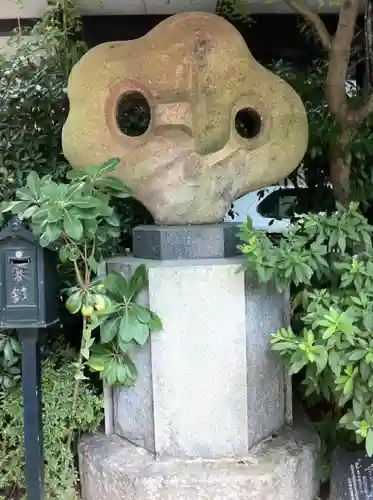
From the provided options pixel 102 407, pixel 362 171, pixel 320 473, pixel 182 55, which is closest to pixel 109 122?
pixel 182 55

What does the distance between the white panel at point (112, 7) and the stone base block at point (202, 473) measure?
136 inches

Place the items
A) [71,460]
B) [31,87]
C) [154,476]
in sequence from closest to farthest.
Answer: [154,476], [71,460], [31,87]

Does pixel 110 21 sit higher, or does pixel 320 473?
pixel 110 21

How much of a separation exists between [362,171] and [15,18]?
3278 mm

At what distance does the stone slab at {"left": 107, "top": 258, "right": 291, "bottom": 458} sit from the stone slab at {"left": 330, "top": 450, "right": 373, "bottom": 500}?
15.7 inches

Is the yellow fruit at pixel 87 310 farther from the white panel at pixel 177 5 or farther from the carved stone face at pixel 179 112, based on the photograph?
the white panel at pixel 177 5

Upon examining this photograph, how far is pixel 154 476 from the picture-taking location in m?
2.36

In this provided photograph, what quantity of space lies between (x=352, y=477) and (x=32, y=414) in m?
1.41

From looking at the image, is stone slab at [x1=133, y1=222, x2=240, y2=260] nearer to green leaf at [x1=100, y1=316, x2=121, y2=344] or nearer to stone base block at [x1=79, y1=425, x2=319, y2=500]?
green leaf at [x1=100, y1=316, x2=121, y2=344]

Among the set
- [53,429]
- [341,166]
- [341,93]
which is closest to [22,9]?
[341,93]

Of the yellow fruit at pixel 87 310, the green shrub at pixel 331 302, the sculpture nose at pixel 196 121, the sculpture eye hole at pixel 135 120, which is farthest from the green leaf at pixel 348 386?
the sculpture eye hole at pixel 135 120

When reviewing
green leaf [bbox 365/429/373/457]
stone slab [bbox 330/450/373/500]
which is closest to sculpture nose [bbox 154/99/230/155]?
green leaf [bbox 365/429/373/457]

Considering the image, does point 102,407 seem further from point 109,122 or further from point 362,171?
point 362,171

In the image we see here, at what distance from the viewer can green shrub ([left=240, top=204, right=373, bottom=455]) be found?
81.0 inches
